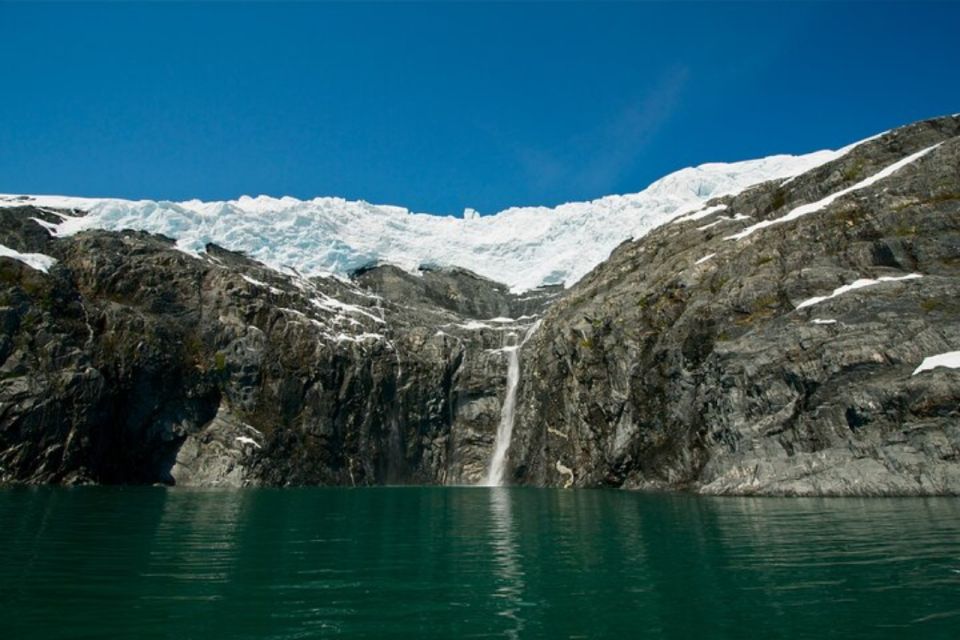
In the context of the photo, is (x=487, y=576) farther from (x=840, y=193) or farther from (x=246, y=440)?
(x=246, y=440)

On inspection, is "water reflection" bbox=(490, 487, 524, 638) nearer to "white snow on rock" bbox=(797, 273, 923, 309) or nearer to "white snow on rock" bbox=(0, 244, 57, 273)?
"white snow on rock" bbox=(797, 273, 923, 309)

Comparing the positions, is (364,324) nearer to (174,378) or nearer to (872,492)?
(174,378)

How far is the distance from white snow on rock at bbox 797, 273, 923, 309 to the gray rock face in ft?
1.49

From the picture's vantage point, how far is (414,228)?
193 m

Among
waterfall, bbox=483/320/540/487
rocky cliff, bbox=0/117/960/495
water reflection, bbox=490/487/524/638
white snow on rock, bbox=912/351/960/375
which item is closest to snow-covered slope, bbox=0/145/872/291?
rocky cliff, bbox=0/117/960/495

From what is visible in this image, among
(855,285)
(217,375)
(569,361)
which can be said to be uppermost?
(855,285)

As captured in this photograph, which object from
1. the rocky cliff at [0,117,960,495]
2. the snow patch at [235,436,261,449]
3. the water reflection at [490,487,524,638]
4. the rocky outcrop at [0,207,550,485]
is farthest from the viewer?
the snow patch at [235,436,261,449]

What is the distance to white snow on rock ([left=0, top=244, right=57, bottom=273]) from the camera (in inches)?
3610

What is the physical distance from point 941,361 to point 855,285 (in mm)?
13957

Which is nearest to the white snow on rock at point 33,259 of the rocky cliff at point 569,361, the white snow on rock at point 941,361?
the rocky cliff at point 569,361

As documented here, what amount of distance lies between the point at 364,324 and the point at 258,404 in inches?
983

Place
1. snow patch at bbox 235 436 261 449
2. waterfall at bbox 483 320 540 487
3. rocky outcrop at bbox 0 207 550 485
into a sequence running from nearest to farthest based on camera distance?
rocky outcrop at bbox 0 207 550 485 < snow patch at bbox 235 436 261 449 < waterfall at bbox 483 320 540 487

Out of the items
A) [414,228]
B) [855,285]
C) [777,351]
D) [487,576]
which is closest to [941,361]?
[777,351]

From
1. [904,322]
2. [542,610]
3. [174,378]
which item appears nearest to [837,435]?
[904,322]
